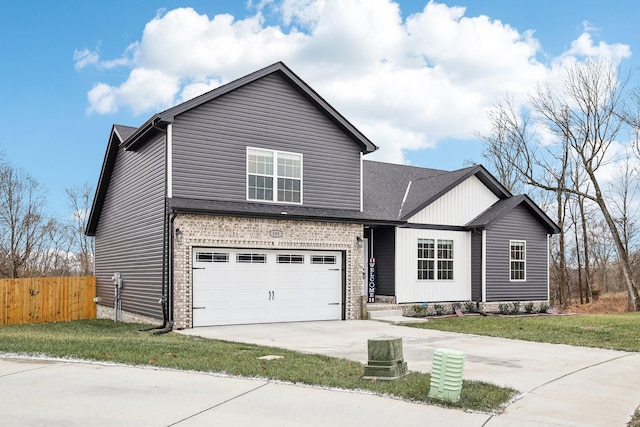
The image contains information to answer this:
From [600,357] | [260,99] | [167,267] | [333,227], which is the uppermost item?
[260,99]

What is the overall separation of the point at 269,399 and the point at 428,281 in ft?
49.8

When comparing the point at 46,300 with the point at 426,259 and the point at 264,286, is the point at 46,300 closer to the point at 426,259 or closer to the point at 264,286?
the point at 264,286

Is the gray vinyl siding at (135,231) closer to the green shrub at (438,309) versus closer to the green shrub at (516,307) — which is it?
the green shrub at (438,309)

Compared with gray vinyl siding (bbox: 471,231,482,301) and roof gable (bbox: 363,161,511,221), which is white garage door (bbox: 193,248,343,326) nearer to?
roof gable (bbox: 363,161,511,221)

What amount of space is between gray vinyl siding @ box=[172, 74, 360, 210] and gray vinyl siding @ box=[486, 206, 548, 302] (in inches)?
253

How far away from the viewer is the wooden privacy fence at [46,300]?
21500 millimetres

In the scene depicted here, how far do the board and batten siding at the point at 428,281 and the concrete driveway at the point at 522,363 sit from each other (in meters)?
3.49

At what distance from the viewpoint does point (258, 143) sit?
1836 cm

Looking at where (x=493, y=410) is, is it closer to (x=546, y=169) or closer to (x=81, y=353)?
(x=81, y=353)

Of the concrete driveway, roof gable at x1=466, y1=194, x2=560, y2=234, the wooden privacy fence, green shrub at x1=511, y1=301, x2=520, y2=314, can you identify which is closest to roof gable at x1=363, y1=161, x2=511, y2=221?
roof gable at x1=466, y1=194, x2=560, y2=234

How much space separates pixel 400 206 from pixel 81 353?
14.4 metres

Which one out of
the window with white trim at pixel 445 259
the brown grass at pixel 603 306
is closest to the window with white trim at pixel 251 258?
the window with white trim at pixel 445 259

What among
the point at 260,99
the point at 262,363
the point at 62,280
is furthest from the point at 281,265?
the point at 62,280

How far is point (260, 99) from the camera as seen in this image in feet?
61.1
